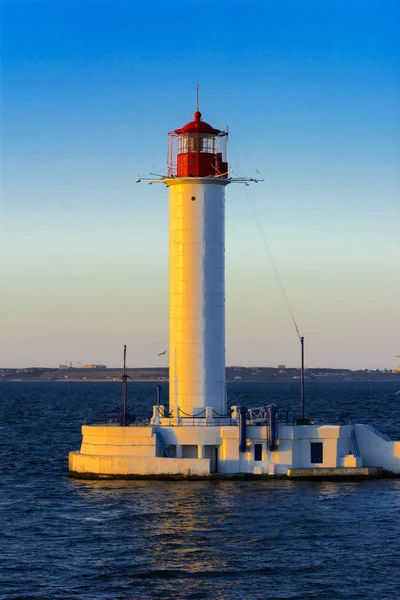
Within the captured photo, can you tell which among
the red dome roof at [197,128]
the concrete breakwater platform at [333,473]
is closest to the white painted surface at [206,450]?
the concrete breakwater platform at [333,473]

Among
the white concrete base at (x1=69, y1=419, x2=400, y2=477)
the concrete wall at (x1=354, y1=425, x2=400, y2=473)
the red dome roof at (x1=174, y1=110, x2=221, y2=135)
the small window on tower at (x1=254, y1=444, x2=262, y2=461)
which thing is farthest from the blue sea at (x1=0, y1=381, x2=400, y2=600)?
the red dome roof at (x1=174, y1=110, x2=221, y2=135)

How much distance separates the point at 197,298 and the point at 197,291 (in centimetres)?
35

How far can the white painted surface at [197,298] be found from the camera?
5194 cm

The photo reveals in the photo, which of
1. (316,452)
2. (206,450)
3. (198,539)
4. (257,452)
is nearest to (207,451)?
(206,450)

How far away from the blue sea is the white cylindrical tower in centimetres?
509

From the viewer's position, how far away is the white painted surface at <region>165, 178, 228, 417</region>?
51938 millimetres

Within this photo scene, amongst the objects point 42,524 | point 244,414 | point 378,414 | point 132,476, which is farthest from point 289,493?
point 378,414

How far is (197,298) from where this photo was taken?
52000 millimetres

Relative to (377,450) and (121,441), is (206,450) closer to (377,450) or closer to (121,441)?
(121,441)

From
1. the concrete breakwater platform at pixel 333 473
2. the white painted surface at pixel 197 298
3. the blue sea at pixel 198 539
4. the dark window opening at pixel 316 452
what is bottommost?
the blue sea at pixel 198 539

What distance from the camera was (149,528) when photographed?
40281 millimetres

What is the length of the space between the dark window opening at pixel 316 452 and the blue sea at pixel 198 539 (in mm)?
1407

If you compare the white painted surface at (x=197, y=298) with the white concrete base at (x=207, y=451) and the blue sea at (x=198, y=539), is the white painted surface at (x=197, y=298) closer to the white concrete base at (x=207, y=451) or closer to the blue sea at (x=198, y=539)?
the white concrete base at (x=207, y=451)

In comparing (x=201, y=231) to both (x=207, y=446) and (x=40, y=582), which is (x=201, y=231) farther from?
(x=40, y=582)
